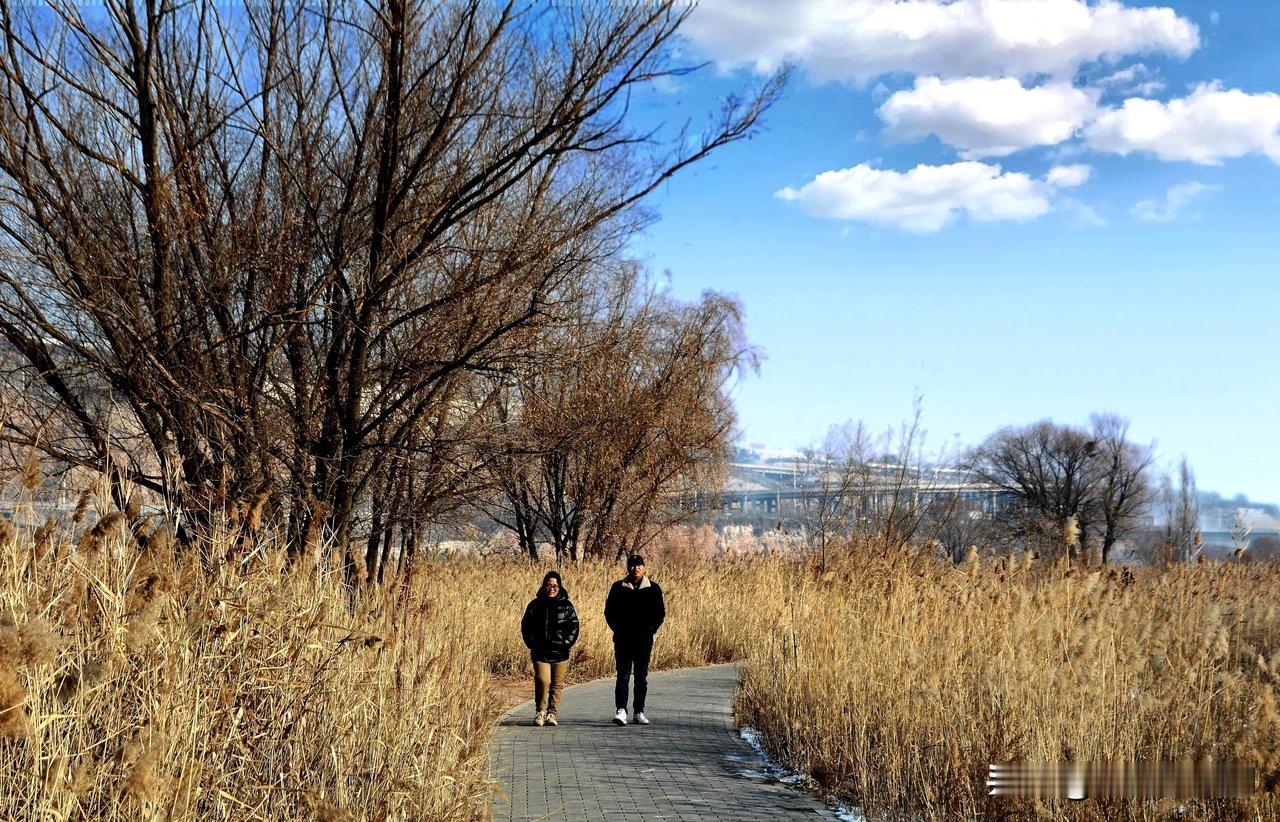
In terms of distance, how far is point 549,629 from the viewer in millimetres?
11625

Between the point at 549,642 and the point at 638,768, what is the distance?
2729 mm

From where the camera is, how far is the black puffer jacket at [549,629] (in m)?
11.5

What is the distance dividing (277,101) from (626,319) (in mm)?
14987

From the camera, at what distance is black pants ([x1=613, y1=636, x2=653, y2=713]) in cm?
1151

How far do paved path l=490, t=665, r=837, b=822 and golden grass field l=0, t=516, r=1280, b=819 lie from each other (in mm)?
492

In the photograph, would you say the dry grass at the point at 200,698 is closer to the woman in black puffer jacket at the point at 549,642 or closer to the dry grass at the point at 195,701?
the dry grass at the point at 195,701

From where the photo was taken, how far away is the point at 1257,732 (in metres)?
5.20

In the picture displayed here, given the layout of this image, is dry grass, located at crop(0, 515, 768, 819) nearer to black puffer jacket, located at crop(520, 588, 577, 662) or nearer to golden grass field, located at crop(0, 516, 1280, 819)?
golden grass field, located at crop(0, 516, 1280, 819)

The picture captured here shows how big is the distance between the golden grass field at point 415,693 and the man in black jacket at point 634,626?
1167 millimetres

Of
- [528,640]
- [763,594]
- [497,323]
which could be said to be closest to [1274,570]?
[763,594]

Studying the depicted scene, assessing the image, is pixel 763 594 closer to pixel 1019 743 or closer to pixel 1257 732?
pixel 1019 743

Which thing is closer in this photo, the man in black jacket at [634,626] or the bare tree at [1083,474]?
the man in black jacket at [634,626]

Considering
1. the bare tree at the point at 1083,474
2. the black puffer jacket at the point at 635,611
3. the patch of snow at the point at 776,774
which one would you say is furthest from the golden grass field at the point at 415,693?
the bare tree at the point at 1083,474

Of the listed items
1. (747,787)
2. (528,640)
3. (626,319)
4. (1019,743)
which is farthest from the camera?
(626,319)
